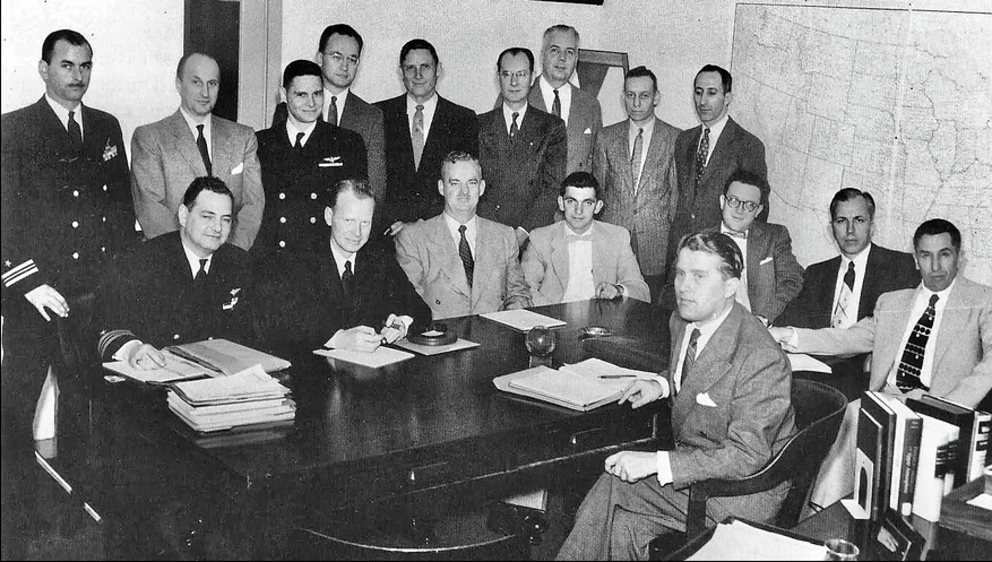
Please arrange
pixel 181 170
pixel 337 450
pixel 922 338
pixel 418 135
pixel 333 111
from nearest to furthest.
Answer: pixel 337 450 < pixel 922 338 < pixel 181 170 < pixel 333 111 < pixel 418 135

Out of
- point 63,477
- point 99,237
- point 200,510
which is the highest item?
point 99,237

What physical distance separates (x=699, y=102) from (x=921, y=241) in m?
1.70

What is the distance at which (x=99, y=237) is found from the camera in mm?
3844

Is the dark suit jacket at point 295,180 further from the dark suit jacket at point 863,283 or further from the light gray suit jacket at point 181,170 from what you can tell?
the dark suit jacket at point 863,283

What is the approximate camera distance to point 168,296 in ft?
12.4

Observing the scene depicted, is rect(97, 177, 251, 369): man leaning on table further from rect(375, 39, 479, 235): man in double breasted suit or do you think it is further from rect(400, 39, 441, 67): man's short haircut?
rect(400, 39, 441, 67): man's short haircut

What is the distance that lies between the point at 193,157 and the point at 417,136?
1.21 meters

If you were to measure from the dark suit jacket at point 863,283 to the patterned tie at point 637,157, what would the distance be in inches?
47.6

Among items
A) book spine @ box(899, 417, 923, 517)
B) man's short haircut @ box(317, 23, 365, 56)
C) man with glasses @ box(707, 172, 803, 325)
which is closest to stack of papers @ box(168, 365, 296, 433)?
book spine @ box(899, 417, 923, 517)

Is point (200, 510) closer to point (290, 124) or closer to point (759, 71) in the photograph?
point (290, 124)

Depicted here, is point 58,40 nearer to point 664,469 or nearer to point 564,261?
point 664,469

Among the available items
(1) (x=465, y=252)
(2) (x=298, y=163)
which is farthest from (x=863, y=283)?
(2) (x=298, y=163)

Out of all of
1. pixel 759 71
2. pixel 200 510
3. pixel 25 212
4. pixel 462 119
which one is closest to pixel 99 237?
pixel 25 212

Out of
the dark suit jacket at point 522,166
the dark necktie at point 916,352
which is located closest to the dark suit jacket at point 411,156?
the dark suit jacket at point 522,166
